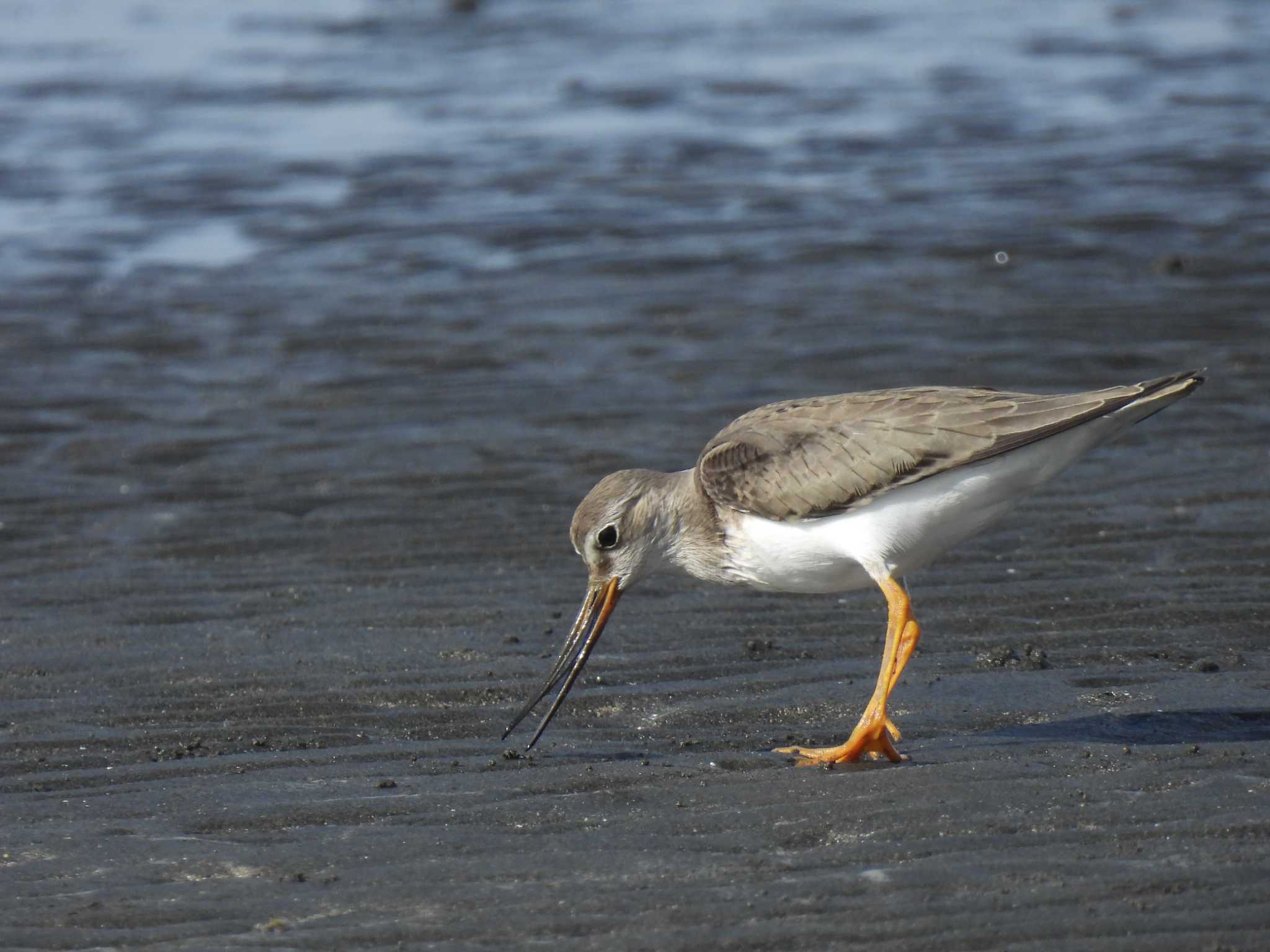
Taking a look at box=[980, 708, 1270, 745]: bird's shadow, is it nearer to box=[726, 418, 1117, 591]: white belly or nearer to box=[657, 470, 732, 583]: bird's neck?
box=[726, 418, 1117, 591]: white belly

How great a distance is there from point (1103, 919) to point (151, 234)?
12.4 meters

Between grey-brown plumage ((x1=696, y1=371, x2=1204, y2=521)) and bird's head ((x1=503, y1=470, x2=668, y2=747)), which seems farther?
bird's head ((x1=503, y1=470, x2=668, y2=747))

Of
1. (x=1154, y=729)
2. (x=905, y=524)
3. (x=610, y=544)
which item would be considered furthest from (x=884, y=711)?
(x=610, y=544)

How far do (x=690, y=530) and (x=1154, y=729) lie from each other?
5.69 feet

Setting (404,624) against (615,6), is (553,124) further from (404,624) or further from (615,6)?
(404,624)

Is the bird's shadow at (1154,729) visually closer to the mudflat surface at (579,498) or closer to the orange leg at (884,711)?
the mudflat surface at (579,498)

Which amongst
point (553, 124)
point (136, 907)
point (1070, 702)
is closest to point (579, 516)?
point (1070, 702)

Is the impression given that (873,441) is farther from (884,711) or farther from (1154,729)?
(1154,729)

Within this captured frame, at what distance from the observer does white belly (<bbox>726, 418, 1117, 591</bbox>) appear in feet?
19.7

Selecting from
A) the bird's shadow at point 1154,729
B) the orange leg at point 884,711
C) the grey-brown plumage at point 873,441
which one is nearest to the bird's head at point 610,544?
the grey-brown plumage at point 873,441

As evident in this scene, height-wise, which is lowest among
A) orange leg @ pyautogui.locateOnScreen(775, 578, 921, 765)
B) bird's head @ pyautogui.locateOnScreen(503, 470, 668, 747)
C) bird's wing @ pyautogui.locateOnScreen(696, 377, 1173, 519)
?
orange leg @ pyautogui.locateOnScreen(775, 578, 921, 765)

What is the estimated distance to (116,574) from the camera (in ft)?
26.6

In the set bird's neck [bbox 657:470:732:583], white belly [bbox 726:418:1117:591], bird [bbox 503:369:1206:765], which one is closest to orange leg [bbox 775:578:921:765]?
bird [bbox 503:369:1206:765]

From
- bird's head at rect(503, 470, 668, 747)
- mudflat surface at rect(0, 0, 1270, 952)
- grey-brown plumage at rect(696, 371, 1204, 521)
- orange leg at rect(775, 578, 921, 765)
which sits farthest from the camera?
bird's head at rect(503, 470, 668, 747)
